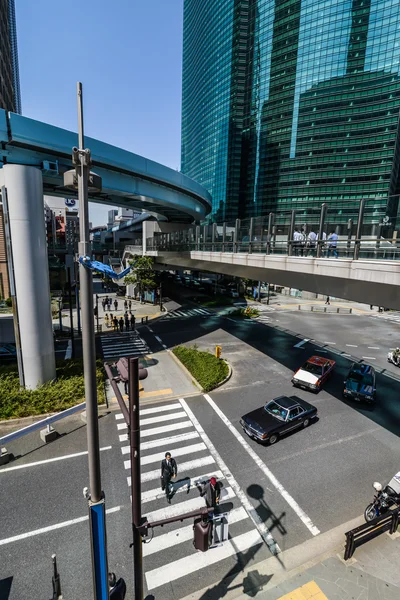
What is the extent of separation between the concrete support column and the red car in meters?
13.7

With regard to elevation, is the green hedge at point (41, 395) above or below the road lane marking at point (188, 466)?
above

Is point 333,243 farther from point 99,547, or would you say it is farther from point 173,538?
point 99,547

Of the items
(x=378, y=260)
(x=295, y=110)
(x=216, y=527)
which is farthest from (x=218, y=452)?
(x=295, y=110)

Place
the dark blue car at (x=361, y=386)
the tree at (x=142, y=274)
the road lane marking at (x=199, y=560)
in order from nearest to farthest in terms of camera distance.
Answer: the road lane marking at (x=199, y=560)
the dark blue car at (x=361, y=386)
the tree at (x=142, y=274)

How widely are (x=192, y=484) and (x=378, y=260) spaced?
9.80 metres

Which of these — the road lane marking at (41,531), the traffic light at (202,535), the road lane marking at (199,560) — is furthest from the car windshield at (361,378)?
the road lane marking at (41,531)

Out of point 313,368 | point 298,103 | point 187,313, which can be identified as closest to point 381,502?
point 313,368

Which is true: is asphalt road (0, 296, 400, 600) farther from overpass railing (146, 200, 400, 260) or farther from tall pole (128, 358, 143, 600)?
overpass railing (146, 200, 400, 260)

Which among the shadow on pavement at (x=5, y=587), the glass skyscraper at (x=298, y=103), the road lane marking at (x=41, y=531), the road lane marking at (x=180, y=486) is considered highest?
the glass skyscraper at (x=298, y=103)

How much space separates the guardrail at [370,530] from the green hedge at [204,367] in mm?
9613

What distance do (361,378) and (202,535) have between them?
14.1 m

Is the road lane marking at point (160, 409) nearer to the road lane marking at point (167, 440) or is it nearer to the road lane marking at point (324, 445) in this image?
the road lane marking at point (167, 440)

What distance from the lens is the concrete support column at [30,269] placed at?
14.2 m

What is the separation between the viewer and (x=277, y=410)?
43.3ft
